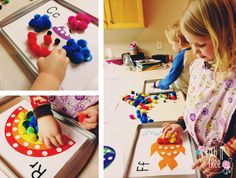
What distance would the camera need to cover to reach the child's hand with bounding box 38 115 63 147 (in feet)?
2.58

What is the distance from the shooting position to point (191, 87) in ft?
2.38

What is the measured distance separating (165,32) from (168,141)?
0.27 meters

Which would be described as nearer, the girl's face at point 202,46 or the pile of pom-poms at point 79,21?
the girl's face at point 202,46

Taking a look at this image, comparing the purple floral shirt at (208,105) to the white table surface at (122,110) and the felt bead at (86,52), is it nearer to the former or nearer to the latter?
the white table surface at (122,110)

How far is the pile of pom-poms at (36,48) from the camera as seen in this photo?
2.66 feet

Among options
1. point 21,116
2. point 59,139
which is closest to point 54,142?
point 59,139

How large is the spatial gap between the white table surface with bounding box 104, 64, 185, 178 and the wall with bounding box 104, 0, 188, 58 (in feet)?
0.18

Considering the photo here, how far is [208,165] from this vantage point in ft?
2.25

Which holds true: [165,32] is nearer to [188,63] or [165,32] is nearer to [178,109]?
[188,63]

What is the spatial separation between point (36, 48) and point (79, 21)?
0.15 meters

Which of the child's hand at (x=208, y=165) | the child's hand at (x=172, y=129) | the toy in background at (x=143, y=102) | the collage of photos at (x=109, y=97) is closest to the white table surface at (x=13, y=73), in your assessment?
the collage of photos at (x=109, y=97)

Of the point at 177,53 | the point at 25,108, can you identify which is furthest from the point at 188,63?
the point at 25,108

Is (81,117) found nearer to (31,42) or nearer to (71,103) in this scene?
(71,103)

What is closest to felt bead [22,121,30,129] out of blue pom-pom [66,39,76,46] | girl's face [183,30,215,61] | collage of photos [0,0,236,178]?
collage of photos [0,0,236,178]
